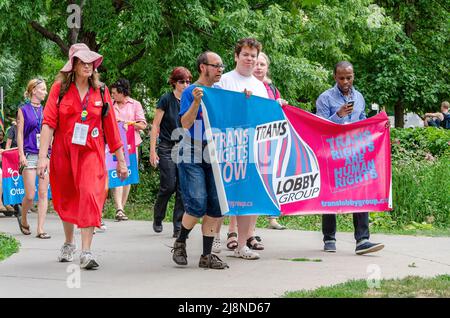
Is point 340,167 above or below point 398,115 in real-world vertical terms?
below

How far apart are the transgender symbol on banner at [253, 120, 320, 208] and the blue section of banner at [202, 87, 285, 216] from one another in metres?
0.04

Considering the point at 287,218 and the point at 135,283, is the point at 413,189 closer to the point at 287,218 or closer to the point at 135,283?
the point at 287,218

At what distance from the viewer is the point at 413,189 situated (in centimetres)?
1312

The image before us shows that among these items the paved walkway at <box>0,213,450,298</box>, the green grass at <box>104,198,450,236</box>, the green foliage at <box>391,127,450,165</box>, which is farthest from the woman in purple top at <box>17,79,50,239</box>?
the green foliage at <box>391,127,450,165</box>

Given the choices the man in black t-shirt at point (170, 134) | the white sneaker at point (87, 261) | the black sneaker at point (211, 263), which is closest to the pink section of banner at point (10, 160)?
the man in black t-shirt at point (170, 134)

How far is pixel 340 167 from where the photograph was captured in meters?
9.52

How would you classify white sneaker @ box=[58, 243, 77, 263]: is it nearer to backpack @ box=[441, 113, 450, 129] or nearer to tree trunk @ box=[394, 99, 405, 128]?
backpack @ box=[441, 113, 450, 129]

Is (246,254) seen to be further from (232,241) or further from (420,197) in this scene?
(420,197)

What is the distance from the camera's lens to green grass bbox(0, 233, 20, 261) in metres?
9.26

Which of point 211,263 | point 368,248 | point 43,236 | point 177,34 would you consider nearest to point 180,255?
point 211,263

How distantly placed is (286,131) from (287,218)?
472cm

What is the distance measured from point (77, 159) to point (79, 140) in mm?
179
